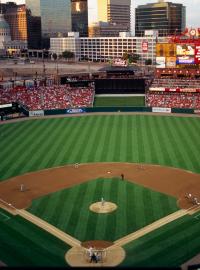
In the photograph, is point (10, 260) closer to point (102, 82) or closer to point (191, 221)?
point (191, 221)

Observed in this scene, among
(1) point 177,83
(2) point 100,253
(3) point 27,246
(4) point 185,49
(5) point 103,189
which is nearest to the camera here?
(2) point 100,253

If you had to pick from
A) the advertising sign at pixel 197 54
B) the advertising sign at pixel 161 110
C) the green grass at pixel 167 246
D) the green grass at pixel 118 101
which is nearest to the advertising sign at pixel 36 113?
the green grass at pixel 118 101

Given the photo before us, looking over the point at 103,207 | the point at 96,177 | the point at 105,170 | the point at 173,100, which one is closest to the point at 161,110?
the point at 173,100

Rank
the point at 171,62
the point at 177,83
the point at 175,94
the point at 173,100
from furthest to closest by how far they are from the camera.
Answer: the point at 177,83 < the point at 175,94 < the point at 171,62 < the point at 173,100

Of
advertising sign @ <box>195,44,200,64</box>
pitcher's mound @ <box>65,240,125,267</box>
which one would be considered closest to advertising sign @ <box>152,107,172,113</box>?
advertising sign @ <box>195,44,200,64</box>

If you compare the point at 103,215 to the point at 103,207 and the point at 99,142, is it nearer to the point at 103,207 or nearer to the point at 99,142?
the point at 103,207

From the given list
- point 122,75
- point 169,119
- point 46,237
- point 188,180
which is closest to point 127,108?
point 169,119

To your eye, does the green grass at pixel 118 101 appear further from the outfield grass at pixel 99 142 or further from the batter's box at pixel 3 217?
the batter's box at pixel 3 217
